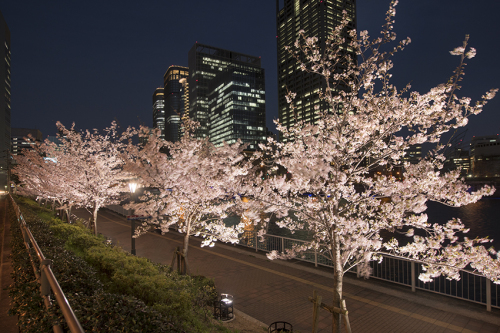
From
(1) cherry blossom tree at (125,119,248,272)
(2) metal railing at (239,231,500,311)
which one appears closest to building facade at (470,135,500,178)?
(2) metal railing at (239,231,500,311)

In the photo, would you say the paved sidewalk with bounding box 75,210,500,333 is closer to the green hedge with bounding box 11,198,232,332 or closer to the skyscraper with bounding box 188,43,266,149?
the green hedge with bounding box 11,198,232,332

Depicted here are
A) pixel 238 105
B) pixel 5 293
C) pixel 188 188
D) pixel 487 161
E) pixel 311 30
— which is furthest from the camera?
pixel 238 105

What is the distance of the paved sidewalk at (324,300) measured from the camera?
672cm

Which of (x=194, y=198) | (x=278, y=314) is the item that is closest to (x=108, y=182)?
(x=194, y=198)

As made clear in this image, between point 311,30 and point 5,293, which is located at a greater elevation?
point 311,30

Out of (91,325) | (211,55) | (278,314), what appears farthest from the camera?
(211,55)

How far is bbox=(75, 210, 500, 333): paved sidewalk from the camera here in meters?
6.72

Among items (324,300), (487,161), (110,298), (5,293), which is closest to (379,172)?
(324,300)

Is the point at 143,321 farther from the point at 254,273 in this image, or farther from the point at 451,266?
the point at 254,273

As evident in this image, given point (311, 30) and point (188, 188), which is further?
point (311, 30)

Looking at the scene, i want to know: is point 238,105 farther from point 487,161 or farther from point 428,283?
point 428,283

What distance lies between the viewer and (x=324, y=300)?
8.17 m

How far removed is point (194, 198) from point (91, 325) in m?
7.80

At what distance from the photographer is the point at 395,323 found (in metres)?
6.82
